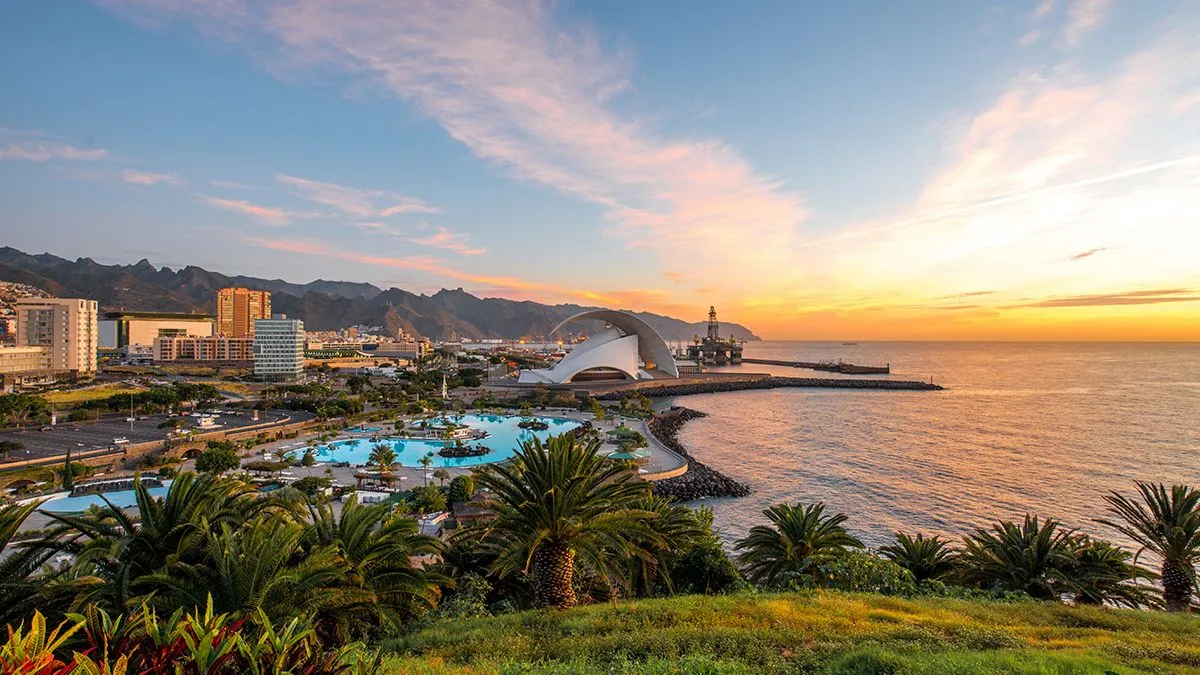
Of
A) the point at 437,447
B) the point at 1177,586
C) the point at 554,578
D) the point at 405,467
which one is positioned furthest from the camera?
the point at 437,447

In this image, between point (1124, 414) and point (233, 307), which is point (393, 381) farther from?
point (233, 307)

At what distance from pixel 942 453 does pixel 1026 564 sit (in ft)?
88.1

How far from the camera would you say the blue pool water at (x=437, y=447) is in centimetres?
3002

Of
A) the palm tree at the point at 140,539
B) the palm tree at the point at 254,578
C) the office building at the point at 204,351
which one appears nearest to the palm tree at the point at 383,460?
the palm tree at the point at 140,539

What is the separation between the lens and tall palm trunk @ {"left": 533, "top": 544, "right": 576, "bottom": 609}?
8.46m

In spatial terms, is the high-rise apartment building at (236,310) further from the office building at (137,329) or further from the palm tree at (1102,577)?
the palm tree at (1102,577)

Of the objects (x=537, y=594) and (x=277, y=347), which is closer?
(x=537, y=594)

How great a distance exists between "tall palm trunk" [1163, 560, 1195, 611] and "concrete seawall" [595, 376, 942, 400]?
47801 mm

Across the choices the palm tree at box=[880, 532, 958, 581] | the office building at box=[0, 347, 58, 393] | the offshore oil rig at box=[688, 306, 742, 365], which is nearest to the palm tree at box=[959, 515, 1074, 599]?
the palm tree at box=[880, 532, 958, 581]

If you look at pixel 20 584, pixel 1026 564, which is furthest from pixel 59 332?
pixel 1026 564

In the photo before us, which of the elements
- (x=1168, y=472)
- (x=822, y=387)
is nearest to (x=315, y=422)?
(x=1168, y=472)

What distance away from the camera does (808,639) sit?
6590mm

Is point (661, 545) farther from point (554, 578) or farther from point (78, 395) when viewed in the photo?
point (78, 395)

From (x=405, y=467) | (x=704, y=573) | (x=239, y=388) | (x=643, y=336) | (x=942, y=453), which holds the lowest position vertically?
(x=239, y=388)
